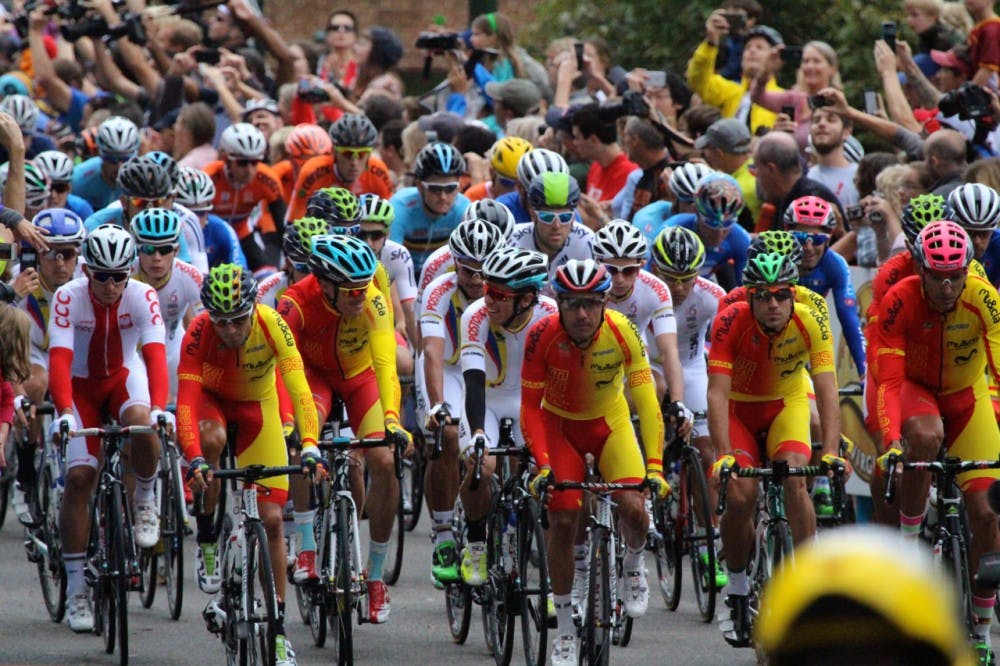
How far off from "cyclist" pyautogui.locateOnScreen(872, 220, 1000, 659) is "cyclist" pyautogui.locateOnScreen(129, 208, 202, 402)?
3987 mm

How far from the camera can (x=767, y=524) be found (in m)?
7.92

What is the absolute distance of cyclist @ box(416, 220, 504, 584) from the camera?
9164 mm

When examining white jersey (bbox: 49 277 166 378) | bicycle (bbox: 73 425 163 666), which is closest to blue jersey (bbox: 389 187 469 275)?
white jersey (bbox: 49 277 166 378)

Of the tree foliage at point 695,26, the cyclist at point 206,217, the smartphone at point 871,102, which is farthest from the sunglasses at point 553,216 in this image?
the tree foliage at point 695,26

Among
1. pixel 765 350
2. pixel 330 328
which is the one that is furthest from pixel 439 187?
pixel 765 350

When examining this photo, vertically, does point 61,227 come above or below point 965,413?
above

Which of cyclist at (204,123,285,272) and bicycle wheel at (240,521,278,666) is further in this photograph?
cyclist at (204,123,285,272)

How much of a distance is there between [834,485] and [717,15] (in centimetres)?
688

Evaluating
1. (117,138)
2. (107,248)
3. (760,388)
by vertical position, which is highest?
(117,138)

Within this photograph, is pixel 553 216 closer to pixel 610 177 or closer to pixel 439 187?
pixel 439 187

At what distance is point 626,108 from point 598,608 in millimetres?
6137

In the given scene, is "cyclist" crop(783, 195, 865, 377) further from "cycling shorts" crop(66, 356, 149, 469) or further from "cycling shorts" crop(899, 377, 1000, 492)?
"cycling shorts" crop(66, 356, 149, 469)

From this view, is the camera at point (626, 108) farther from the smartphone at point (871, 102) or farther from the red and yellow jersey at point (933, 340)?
the red and yellow jersey at point (933, 340)

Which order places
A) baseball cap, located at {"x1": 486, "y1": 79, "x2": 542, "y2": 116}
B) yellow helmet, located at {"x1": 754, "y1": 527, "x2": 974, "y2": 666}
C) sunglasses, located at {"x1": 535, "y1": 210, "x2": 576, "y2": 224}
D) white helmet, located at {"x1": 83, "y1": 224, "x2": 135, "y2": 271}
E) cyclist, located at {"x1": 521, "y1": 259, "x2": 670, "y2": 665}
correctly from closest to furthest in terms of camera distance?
yellow helmet, located at {"x1": 754, "y1": 527, "x2": 974, "y2": 666} < cyclist, located at {"x1": 521, "y1": 259, "x2": 670, "y2": 665} < white helmet, located at {"x1": 83, "y1": 224, "x2": 135, "y2": 271} < sunglasses, located at {"x1": 535, "y1": 210, "x2": 576, "y2": 224} < baseball cap, located at {"x1": 486, "y1": 79, "x2": 542, "y2": 116}
